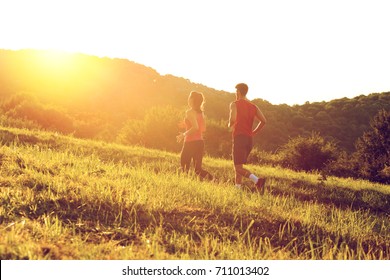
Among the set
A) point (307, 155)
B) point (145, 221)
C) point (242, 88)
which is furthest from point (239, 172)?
point (307, 155)

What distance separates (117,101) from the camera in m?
57.9

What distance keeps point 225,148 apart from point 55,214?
23764 mm

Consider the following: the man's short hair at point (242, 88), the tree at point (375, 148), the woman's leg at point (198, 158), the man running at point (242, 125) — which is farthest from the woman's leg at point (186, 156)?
the tree at point (375, 148)

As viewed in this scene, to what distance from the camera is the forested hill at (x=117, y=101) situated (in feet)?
112

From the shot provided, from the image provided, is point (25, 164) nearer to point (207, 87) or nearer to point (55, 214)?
point (55, 214)

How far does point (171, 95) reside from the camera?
6869 cm

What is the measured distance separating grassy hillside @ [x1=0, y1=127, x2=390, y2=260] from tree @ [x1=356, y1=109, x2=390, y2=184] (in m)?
25.8

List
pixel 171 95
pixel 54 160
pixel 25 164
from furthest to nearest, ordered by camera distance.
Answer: pixel 171 95, pixel 54 160, pixel 25 164

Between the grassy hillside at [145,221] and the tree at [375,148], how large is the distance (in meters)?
25.8

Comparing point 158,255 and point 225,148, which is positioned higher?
point 158,255

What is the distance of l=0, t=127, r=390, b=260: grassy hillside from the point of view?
4.20m

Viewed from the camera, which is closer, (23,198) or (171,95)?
(23,198)

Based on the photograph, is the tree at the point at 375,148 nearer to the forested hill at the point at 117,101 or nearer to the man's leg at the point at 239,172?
the forested hill at the point at 117,101

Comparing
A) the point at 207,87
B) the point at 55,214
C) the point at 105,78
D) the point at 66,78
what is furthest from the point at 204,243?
the point at 207,87
